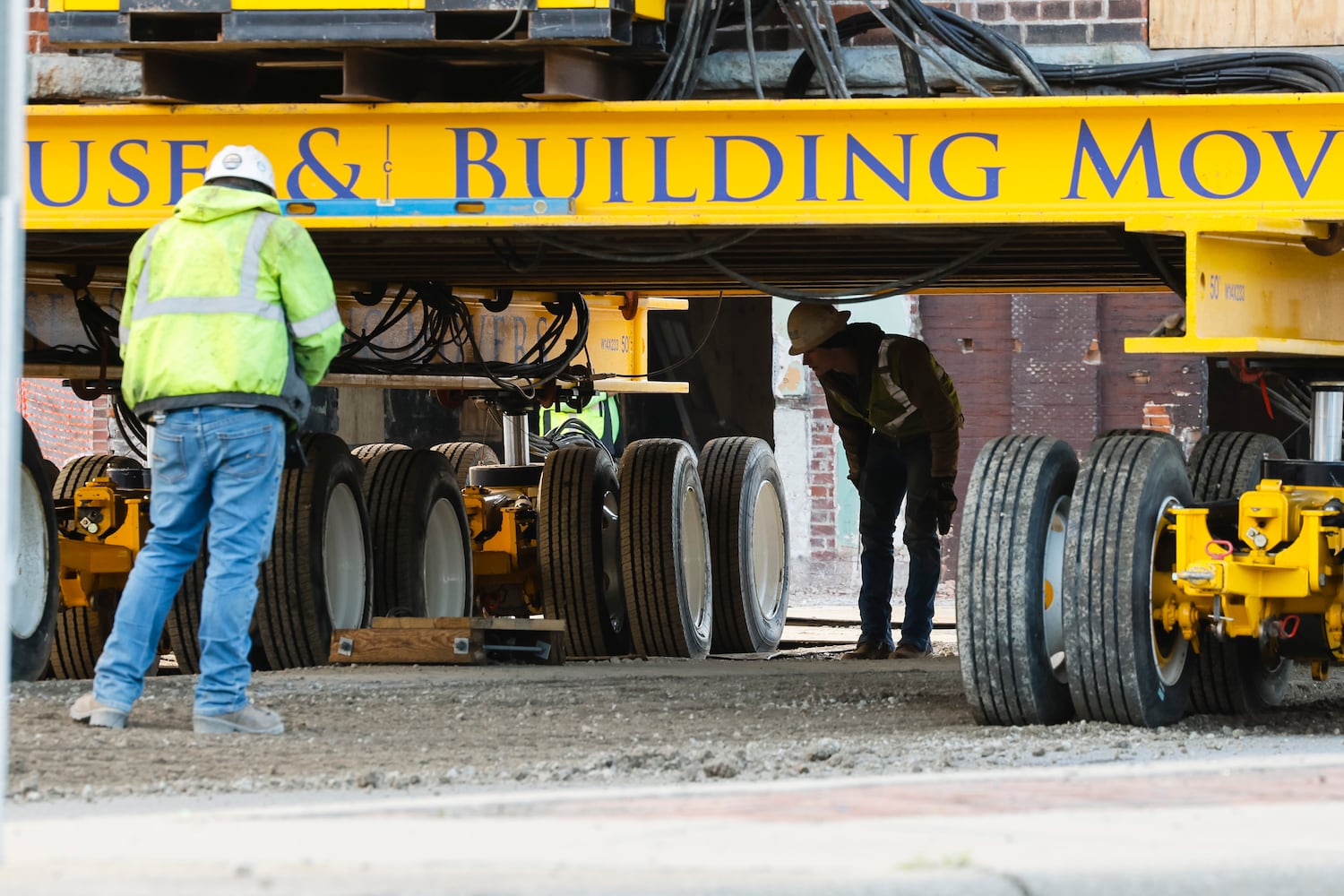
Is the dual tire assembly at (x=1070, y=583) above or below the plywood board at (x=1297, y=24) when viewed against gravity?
below

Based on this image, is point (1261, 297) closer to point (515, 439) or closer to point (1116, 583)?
point (1116, 583)

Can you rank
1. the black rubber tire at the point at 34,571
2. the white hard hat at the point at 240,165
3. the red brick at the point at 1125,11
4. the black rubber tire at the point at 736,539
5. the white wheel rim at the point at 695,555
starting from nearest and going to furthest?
1. the white hard hat at the point at 240,165
2. the red brick at the point at 1125,11
3. the black rubber tire at the point at 34,571
4. the white wheel rim at the point at 695,555
5. the black rubber tire at the point at 736,539

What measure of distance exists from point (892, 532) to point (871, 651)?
599 mm

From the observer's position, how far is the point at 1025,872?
361 centimetres

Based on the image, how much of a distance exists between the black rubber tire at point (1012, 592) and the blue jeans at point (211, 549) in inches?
82.2

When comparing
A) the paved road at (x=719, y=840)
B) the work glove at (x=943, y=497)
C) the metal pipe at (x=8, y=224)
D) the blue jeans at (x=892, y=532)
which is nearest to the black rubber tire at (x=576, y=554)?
the blue jeans at (x=892, y=532)

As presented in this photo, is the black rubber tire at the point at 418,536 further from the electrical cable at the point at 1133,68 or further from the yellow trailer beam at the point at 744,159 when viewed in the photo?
the electrical cable at the point at 1133,68

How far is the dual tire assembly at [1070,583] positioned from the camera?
6062mm

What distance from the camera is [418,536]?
32.2 feet

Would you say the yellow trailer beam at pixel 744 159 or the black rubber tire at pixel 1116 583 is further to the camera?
the yellow trailer beam at pixel 744 159

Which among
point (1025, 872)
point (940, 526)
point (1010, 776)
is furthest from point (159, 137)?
point (940, 526)

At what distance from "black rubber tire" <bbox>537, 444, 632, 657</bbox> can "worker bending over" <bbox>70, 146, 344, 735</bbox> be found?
3953 mm

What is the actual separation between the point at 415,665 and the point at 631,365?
4490 millimetres

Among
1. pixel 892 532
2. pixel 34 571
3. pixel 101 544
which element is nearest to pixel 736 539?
pixel 892 532
